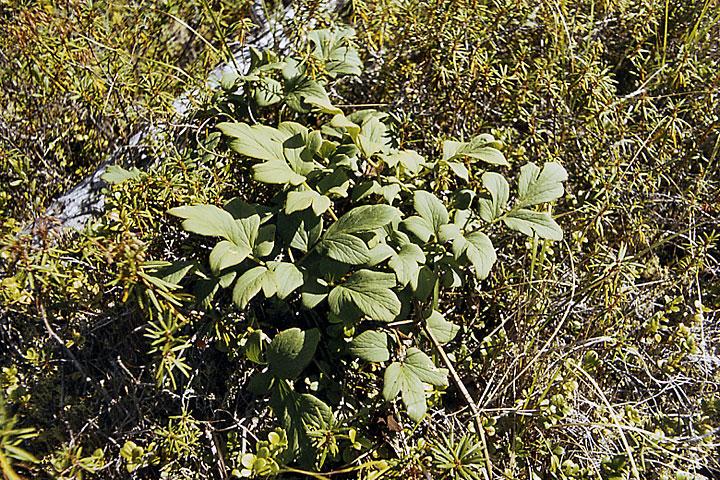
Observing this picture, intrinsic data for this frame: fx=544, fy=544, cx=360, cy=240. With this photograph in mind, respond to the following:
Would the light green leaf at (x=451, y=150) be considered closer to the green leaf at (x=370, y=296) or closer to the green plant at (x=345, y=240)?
the green plant at (x=345, y=240)

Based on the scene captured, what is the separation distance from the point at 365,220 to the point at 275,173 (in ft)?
1.00

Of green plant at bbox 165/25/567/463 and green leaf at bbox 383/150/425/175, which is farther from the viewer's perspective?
green leaf at bbox 383/150/425/175

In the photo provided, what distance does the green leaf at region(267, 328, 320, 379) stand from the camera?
160cm

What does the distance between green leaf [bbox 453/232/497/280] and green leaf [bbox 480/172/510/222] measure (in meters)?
0.13

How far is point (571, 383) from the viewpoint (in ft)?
6.28

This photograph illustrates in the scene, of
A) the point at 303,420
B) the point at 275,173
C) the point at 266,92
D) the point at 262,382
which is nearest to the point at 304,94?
the point at 266,92

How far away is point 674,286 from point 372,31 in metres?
1.71

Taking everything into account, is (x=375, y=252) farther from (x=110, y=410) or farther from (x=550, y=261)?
(x=110, y=410)

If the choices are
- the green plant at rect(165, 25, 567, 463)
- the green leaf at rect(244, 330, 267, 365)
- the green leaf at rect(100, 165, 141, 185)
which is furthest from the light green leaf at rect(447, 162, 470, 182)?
the green leaf at rect(100, 165, 141, 185)

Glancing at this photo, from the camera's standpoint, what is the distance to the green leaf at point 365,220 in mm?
1611

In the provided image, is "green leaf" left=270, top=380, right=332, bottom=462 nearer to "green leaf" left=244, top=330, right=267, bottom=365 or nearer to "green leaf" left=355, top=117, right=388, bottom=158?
"green leaf" left=244, top=330, right=267, bottom=365

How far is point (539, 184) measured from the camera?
1.89 metres

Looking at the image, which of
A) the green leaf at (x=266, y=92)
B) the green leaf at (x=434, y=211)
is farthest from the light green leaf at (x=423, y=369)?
the green leaf at (x=266, y=92)

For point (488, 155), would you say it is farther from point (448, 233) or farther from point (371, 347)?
point (371, 347)
